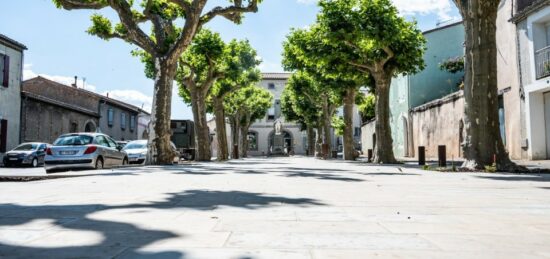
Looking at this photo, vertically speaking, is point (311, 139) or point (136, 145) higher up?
point (311, 139)

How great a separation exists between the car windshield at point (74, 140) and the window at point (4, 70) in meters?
14.3

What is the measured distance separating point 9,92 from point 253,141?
143 feet

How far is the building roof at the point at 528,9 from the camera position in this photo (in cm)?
1651

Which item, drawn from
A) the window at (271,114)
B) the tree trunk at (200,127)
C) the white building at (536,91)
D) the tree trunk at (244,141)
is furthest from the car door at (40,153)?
the window at (271,114)

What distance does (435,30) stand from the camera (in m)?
30.0

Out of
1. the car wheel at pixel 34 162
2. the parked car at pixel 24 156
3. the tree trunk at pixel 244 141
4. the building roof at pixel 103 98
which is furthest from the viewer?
the tree trunk at pixel 244 141

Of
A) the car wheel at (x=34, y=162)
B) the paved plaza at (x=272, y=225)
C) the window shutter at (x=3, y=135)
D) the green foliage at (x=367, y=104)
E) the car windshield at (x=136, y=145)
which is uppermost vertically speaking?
the green foliage at (x=367, y=104)

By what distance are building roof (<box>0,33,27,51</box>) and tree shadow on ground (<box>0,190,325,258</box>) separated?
24943mm

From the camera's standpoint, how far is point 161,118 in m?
17.0

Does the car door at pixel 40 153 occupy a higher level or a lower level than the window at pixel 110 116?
lower

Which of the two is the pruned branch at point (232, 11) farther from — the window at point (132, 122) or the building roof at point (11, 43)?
the window at point (132, 122)

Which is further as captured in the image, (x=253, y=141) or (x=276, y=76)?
(x=276, y=76)

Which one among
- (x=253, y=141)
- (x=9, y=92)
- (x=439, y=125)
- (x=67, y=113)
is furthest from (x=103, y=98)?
(x=253, y=141)

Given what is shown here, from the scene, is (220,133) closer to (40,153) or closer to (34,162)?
(40,153)
